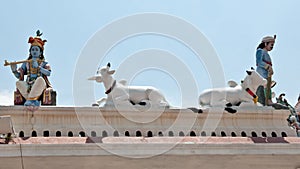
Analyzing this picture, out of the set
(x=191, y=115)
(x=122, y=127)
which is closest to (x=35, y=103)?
(x=122, y=127)

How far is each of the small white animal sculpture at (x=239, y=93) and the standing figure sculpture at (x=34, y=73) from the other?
428 cm

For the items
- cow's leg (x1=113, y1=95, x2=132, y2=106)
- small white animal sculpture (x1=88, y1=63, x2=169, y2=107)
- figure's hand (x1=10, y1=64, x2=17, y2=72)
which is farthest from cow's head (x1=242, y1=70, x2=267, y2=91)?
figure's hand (x1=10, y1=64, x2=17, y2=72)

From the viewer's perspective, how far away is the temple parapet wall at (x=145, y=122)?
1153cm

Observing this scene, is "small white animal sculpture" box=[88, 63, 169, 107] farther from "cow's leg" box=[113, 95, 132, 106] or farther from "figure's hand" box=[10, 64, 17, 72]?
"figure's hand" box=[10, 64, 17, 72]

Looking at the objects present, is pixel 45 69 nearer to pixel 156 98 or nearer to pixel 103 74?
pixel 103 74

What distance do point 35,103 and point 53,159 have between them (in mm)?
1771

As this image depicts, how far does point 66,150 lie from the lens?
10594mm

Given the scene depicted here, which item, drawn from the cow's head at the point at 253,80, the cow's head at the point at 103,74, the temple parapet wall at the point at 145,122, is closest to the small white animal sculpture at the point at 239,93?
the cow's head at the point at 253,80

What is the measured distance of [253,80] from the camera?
520 inches

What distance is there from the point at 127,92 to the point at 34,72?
2420mm

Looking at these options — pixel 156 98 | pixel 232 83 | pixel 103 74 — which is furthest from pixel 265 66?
pixel 103 74

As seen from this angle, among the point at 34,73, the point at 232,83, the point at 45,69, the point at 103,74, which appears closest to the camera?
the point at 34,73

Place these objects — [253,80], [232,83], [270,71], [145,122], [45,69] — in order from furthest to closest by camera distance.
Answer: [270,71] → [232,83] → [253,80] → [45,69] → [145,122]

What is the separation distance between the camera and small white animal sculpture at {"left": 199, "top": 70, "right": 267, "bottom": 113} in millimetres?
13172
